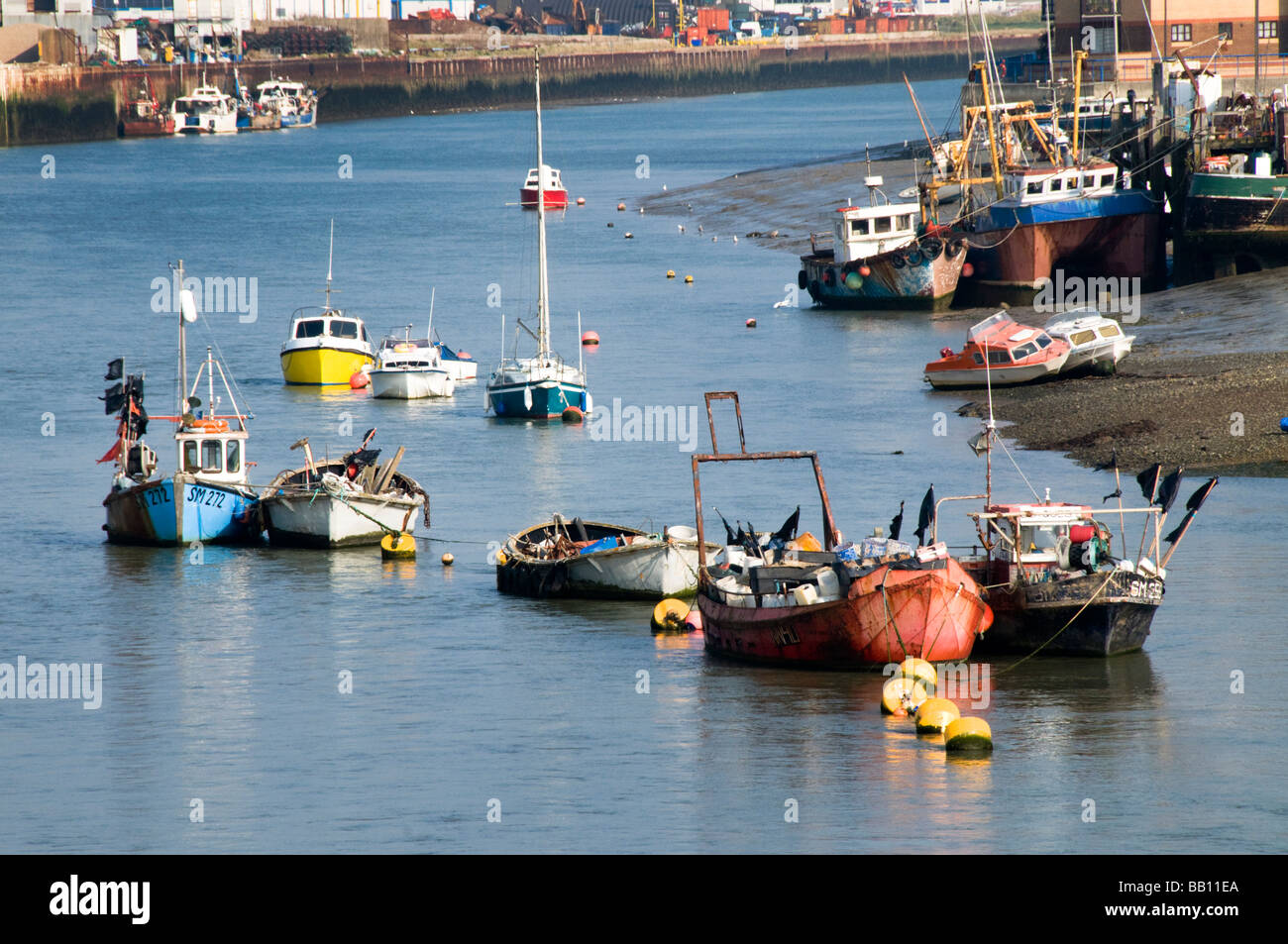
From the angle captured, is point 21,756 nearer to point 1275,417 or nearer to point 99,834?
point 99,834

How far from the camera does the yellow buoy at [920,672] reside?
1174 inches

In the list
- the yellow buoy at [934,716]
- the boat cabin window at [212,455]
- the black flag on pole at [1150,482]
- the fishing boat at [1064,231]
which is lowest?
the yellow buoy at [934,716]

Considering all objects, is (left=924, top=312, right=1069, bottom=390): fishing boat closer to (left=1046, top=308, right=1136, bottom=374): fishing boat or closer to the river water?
(left=1046, top=308, right=1136, bottom=374): fishing boat

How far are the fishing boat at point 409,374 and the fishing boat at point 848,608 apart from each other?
31870 mm

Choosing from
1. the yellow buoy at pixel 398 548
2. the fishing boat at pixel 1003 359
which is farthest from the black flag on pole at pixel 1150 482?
the fishing boat at pixel 1003 359

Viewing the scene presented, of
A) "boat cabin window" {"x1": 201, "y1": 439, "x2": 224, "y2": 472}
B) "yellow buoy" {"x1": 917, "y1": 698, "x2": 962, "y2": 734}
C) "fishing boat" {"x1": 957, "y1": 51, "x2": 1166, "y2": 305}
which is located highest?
"fishing boat" {"x1": 957, "y1": 51, "x2": 1166, "y2": 305}

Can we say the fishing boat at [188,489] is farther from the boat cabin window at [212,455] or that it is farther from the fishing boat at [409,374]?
the fishing boat at [409,374]

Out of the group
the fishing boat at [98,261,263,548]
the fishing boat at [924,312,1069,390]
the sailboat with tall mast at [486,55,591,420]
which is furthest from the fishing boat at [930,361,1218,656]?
the sailboat with tall mast at [486,55,591,420]

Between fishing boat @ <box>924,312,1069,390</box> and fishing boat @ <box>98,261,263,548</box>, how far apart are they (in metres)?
23.2

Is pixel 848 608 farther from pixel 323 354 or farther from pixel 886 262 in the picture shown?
pixel 886 262

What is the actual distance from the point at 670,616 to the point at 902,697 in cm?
686

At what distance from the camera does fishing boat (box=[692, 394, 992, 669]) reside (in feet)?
100

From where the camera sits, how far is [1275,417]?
160 feet

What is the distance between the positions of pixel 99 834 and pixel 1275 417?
3342 cm
